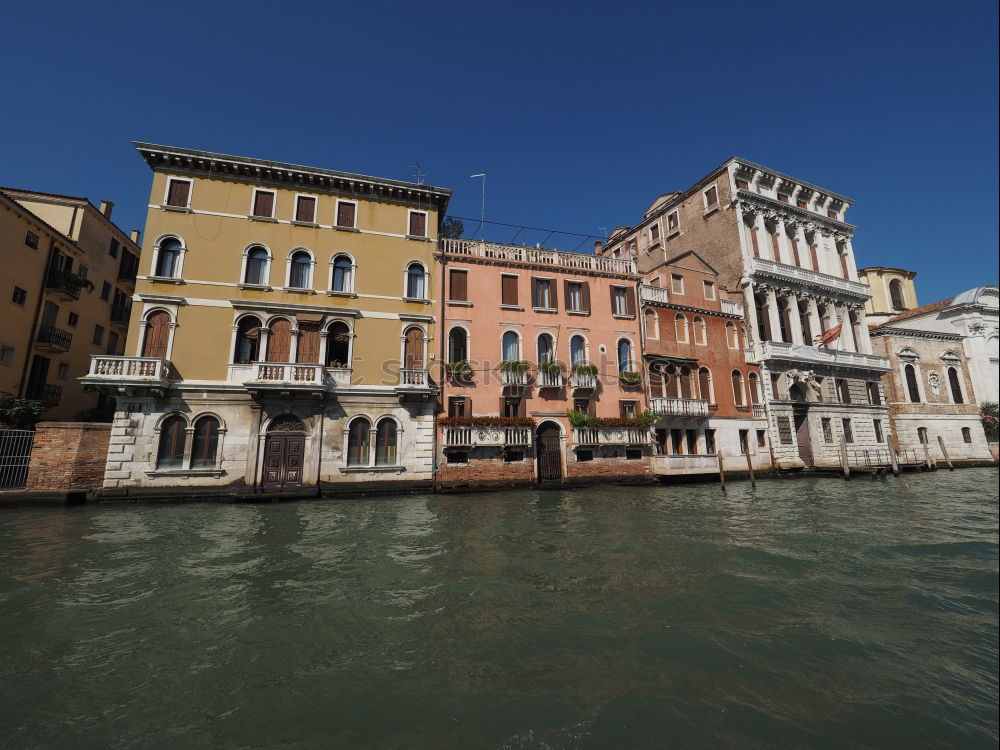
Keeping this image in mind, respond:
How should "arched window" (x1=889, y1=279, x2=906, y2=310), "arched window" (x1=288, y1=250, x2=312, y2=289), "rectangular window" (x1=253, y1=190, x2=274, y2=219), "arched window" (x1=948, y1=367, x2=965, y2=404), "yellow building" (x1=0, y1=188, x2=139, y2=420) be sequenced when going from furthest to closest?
"arched window" (x1=889, y1=279, x2=906, y2=310)
"arched window" (x1=948, y1=367, x2=965, y2=404)
"yellow building" (x1=0, y1=188, x2=139, y2=420)
"rectangular window" (x1=253, y1=190, x2=274, y2=219)
"arched window" (x1=288, y1=250, x2=312, y2=289)

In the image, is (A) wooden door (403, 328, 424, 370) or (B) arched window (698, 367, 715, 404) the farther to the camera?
(B) arched window (698, 367, 715, 404)

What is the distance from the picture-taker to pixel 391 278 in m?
18.5

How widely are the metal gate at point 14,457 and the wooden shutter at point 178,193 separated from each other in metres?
9.52

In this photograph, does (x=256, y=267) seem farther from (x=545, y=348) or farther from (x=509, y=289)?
(x=545, y=348)

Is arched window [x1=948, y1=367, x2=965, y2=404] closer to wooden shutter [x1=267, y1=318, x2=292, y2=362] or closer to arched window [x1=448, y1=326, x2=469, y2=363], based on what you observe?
arched window [x1=448, y1=326, x2=469, y2=363]

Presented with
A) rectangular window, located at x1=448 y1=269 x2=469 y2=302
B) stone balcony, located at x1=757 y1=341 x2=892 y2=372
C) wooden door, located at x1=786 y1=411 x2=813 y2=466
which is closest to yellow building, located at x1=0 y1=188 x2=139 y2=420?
rectangular window, located at x1=448 y1=269 x2=469 y2=302

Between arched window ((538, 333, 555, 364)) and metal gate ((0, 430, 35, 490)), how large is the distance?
18.3 meters

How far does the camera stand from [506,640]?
4500 mm

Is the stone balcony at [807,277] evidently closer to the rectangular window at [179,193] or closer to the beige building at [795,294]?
the beige building at [795,294]

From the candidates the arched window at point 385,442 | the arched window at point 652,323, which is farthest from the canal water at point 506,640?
the arched window at point 652,323

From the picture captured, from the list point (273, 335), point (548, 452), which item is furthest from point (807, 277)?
point (273, 335)

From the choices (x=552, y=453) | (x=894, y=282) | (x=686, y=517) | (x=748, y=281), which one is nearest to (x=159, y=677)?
(x=686, y=517)

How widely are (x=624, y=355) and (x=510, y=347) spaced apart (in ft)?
19.9

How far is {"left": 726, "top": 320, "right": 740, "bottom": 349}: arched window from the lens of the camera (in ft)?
79.7
